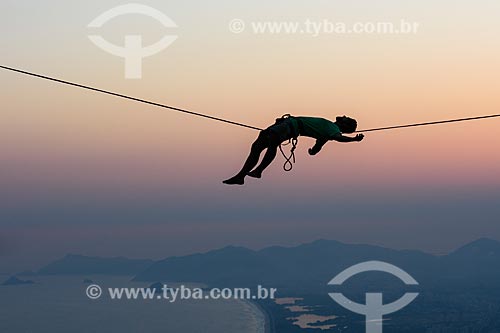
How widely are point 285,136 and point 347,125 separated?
53.8 inches

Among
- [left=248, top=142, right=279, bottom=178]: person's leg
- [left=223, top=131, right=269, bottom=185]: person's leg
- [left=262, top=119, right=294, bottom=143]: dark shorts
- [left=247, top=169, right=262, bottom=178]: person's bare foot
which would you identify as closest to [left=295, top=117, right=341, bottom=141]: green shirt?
[left=262, top=119, right=294, bottom=143]: dark shorts

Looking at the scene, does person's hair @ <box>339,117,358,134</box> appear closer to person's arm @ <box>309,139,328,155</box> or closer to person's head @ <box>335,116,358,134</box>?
person's head @ <box>335,116,358,134</box>

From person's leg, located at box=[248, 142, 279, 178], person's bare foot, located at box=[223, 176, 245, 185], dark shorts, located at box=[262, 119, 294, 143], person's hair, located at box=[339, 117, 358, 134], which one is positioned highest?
person's hair, located at box=[339, 117, 358, 134]

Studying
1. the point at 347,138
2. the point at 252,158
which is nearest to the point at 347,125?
the point at 347,138

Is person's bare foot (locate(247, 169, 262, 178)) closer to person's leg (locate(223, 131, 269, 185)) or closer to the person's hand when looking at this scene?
person's leg (locate(223, 131, 269, 185))

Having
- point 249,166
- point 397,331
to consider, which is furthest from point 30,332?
point 249,166

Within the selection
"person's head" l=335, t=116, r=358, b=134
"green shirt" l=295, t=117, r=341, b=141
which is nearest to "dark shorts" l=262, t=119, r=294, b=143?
"green shirt" l=295, t=117, r=341, b=141

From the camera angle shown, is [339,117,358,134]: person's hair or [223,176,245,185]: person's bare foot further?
[339,117,358,134]: person's hair

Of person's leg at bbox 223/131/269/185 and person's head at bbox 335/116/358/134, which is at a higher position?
person's head at bbox 335/116/358/134

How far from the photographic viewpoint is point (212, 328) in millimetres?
193250

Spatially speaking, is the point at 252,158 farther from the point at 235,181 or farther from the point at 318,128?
the point at 318,128

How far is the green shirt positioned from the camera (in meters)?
18.7

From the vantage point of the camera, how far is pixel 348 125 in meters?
19.2

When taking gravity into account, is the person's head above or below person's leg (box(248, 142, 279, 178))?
above
